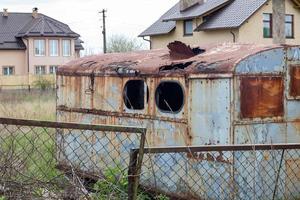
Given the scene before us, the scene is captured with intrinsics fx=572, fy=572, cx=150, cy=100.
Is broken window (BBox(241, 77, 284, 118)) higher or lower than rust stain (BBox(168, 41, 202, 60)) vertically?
lower

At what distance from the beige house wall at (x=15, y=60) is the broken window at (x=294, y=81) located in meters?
49.1

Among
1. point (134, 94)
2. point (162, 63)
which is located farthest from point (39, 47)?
point (162, 63)

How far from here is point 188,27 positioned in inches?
1510

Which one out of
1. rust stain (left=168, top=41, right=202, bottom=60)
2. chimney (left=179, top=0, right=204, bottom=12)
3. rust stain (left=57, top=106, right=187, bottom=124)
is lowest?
rust stain (left=57, top=106, right=187, bottom=124)

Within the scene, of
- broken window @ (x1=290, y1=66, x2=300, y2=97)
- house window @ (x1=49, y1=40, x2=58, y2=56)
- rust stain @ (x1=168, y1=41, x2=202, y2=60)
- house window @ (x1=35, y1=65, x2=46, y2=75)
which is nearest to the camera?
broken window @ (x1=290, y1=66, x2=300, y2=97)

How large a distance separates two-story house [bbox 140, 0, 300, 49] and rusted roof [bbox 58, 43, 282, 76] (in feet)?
78.0

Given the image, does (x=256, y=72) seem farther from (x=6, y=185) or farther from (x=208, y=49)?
(x=6, y=185)

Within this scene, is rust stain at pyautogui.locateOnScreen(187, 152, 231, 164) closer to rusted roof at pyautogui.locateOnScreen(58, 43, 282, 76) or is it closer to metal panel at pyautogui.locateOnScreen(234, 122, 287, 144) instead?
metal panel at pyautogui.locateOnScreen(234, 122, 287, 144)

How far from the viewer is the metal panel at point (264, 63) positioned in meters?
6.79

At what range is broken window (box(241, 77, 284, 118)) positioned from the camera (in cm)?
680

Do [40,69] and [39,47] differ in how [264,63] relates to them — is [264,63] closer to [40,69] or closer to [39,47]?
[39,47]

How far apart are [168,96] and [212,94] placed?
0.98 m

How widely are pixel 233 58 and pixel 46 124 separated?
3.14 meters

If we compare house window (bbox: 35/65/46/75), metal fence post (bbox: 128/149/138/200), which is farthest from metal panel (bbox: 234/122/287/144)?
house window (bbox: 35/65/46/75)
